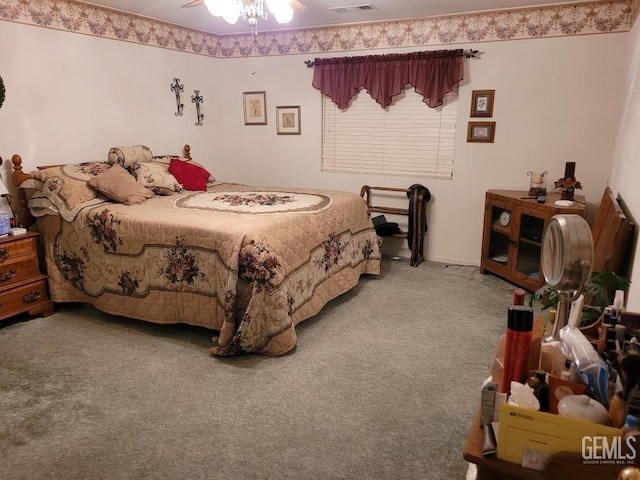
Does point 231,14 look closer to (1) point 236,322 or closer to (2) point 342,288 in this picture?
(1) point 236,322

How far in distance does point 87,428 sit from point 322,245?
1861 mm

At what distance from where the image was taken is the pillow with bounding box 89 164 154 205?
3.46 m

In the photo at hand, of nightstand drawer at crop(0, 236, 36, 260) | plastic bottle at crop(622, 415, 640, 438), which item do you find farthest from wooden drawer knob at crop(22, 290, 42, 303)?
plastic bottle at crop(622, 415, 640, 438)

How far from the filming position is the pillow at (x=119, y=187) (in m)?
3.46

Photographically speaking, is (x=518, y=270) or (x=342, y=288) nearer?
(x=342, y=288)

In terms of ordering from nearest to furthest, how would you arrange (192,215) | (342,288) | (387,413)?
(387,413)
(192,215)
(342,288)

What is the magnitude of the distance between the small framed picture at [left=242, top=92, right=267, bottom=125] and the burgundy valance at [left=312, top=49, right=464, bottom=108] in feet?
2.39

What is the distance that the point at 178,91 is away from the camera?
4844 millimetres

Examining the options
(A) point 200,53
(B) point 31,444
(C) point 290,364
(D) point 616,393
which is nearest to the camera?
(D) point 616,393

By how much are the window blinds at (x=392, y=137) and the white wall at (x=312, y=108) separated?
10 centimetres

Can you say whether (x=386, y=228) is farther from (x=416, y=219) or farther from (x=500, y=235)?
(x=500, y=235)

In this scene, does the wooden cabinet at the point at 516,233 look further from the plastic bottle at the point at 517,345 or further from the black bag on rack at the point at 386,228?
the plastic bottle at the point at 517,345

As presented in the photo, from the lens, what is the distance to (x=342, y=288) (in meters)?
3.63

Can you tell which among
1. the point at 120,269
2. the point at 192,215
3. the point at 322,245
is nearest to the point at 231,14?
the point at 192,215
